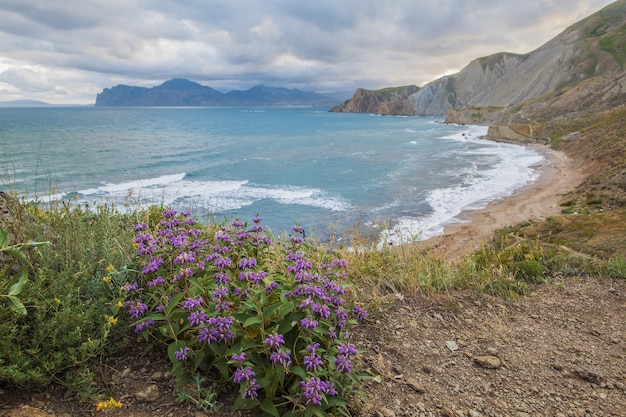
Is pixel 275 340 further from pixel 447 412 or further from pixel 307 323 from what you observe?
pixel 447 412

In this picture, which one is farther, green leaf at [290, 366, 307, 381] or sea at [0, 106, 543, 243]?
sea at [0, 106, 543, 243]

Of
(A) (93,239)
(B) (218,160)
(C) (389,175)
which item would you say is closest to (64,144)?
(B) (218,160)

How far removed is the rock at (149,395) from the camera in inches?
103

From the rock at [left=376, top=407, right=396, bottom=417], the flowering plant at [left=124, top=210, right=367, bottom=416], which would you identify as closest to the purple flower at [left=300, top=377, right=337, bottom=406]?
the flowering plant at [left=124, top=210, right=367, bottom=416]

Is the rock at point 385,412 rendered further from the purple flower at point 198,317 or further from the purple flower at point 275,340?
the purple flower at point 198,317

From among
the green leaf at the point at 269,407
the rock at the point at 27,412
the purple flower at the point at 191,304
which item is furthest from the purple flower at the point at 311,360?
the rock at the point at 27,412

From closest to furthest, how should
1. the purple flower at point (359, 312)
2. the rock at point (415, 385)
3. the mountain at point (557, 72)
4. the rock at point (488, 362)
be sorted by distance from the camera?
1. the rock at point (415, 385)
2. the purple flower at point (359, 312)
3. the rock at point (488, 362)
4. the mountain at point (557, 72)

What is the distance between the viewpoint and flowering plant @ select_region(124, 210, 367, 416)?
7.73 feet

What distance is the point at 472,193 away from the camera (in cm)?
2767

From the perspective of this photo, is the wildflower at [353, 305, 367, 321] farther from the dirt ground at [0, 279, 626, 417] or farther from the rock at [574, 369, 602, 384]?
the rock at [574, 369, 602, 384]

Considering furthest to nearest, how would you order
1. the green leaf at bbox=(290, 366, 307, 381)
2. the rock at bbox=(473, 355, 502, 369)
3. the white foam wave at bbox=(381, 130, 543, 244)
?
the white foam wave at bbox=(381, 130, 543, 244)
the rock at bbox=(473, 355, 502, 369)
the green leaf at bbox=(290, 366, 307, 381)

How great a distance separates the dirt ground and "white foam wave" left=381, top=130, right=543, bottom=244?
1045 cm

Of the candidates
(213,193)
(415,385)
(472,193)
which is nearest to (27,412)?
(415,385)

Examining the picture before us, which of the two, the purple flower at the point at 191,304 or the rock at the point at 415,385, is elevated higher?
the purple flower at the point at 191,304
